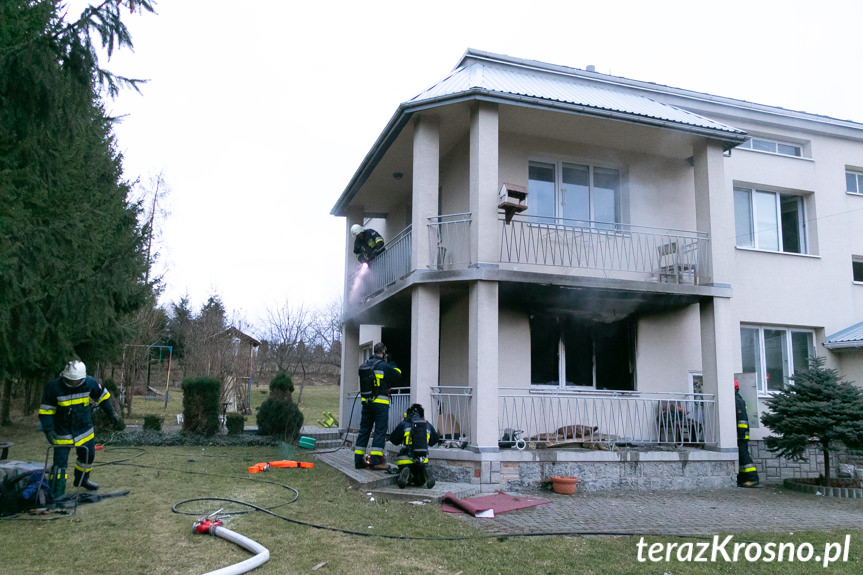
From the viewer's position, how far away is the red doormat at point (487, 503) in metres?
7.26

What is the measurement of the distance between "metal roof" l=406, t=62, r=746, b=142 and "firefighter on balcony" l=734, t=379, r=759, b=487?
4752 millimetres

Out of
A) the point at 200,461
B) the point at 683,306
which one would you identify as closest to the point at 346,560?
the point at 200,461

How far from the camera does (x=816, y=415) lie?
10.0 meters

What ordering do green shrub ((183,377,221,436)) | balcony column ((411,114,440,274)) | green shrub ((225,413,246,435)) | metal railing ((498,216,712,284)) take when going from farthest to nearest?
1. green shrub ((225,413,246,435))
2. green shrub ((183,377,221,436))
3. metal railing ((498,216,712,284))
4. balcony column ((411,114,440,274))

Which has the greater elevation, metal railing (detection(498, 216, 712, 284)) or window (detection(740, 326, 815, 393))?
metal railing (detection(498, 216, 712, 284))

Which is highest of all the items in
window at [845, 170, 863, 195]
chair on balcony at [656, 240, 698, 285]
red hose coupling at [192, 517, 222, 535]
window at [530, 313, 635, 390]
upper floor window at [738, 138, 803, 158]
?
upper floor window at [738, 138, 803, 158]

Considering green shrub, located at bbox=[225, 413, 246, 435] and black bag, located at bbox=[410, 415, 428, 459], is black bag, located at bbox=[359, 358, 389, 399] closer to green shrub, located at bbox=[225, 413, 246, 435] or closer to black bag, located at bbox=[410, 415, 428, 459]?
black bag, located at bbox=[410, 415, 428, 459]

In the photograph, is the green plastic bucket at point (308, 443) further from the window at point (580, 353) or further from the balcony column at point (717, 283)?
the balcony column at point (717, 283)

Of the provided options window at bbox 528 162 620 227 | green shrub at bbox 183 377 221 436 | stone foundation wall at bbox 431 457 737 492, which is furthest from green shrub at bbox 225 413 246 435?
window at bbox 528 162 620 227

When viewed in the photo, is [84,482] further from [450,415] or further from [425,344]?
[450,415]

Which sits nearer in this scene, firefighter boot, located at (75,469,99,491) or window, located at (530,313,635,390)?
firefighter boot, located at (75,469,99,491)

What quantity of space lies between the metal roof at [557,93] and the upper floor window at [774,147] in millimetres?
3378

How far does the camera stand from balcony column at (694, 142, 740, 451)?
34.1 feet

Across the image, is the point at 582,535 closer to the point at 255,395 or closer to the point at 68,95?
the point at 68,95
